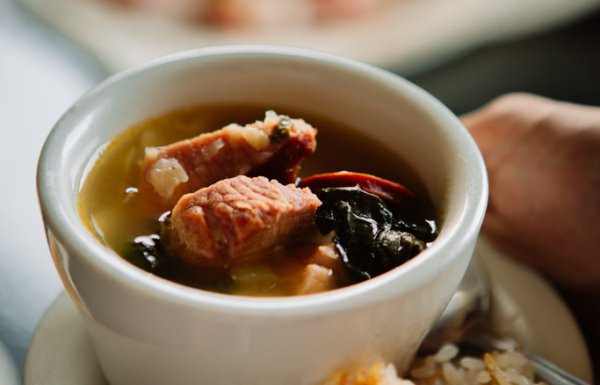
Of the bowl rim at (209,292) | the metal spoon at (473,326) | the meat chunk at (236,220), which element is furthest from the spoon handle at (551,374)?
the meat chunk at (236,220)

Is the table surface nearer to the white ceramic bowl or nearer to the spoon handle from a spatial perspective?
the white ceramic bowl

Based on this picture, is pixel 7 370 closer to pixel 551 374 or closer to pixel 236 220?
pixel 236 220

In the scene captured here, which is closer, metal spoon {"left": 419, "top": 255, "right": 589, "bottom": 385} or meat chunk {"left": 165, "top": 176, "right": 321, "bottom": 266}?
meat chunk {"left": 165, "top": 176, "right": 321, "bottom": 266}

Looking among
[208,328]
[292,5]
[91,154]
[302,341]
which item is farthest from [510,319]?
[292,5]

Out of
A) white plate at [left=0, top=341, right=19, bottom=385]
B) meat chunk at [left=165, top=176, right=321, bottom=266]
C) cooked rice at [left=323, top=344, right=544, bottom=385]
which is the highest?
meat chunk at [left=165, top=176, right=321, bottom=266]

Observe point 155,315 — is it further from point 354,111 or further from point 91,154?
point 354,111

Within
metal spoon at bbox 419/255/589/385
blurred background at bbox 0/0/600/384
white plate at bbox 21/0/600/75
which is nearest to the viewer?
metal spoon at bbox 419/255/589/385

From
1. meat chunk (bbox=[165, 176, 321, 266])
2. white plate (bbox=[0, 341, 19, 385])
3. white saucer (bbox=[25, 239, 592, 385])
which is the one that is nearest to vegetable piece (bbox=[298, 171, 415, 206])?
meat chunk (bbox=[165, 176, 321, 266])

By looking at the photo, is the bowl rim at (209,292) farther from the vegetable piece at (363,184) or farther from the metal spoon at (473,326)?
the metal spoon at (473,326)
